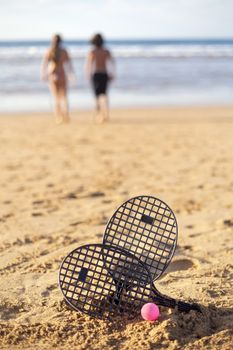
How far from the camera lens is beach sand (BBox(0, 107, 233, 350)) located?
2682 millimetres

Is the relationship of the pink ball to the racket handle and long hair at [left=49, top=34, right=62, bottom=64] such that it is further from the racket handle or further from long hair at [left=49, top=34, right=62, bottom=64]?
long hair at [left=49, top=34, right=62, bottom=64]

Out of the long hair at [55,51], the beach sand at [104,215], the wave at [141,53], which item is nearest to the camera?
the beach sand at [104,215]

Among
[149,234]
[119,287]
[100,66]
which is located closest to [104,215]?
[149,234]

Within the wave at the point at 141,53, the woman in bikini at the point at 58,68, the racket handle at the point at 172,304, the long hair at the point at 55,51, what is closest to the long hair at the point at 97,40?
the woman in bikini at the point at 58,68

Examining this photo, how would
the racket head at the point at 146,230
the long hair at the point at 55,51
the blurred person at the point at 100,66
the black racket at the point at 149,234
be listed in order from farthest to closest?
the blurred person at the point at 100,66 → the long hair at the point at 55,51 → the racket head at the point at 146,230 → the black racket at the point at 149,234

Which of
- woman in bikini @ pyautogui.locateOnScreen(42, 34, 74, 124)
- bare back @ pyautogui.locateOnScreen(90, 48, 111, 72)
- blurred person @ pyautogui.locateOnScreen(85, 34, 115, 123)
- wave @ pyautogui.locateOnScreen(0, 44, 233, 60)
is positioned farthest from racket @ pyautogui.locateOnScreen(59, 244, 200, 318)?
wave @ pyautogui.locateOnScreen(0, 44, 233, 60)

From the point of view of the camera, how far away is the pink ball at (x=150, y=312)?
2695 millimetres

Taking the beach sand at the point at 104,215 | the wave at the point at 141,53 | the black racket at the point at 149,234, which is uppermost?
the wave at the point at 141,53

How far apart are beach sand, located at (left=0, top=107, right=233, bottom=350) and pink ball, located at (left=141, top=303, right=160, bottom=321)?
0.12 ft

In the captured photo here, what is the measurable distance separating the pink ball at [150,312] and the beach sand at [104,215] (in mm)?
37

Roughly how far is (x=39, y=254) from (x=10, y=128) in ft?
21.7

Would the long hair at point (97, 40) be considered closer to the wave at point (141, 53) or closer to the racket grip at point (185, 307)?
the racket grip at point (185, 307)

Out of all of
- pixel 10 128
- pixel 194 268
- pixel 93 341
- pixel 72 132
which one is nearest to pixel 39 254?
pixel 194 268

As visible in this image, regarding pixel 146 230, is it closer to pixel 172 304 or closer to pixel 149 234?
pixel 149 234
